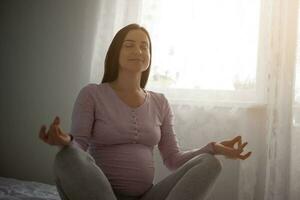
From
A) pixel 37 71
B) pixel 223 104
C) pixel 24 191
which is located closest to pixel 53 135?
pixel 24 191

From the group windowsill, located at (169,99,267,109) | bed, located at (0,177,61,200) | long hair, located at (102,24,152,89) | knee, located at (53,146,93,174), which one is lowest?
bed, located at (0,177,61,200)

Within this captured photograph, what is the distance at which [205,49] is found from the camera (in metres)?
1.72

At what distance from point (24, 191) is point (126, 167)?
0.53 metres

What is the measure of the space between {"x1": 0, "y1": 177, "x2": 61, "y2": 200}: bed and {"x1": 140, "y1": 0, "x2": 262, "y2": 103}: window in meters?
0.72

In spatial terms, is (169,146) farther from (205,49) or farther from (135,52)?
(205,49)

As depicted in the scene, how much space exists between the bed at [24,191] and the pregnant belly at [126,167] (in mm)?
327

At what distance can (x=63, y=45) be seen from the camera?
6.50ft

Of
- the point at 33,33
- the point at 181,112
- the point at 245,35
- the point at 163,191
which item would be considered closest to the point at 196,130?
the point at 181,112

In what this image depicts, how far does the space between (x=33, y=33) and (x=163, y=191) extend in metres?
1.42

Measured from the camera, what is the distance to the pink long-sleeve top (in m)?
1.15

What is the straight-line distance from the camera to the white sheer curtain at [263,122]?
1.50m

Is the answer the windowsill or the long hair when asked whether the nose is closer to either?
the long hair

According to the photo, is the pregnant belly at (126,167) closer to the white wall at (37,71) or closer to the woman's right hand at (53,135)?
the woman's right hand at (53,135)

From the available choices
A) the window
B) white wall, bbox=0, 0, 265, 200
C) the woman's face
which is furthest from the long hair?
white wall, bbox=0, 0, 265, 200
